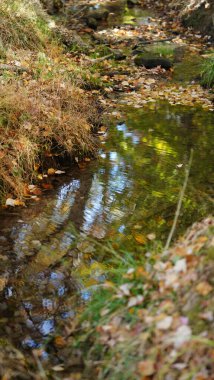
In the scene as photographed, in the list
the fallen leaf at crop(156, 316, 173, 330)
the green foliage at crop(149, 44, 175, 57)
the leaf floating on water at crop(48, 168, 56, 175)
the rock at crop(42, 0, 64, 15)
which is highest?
the fallen leaf at crop(156, 316, 173, 330)

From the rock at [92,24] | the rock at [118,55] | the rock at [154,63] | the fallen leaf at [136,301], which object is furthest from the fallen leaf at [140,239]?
the rock at [92,24]

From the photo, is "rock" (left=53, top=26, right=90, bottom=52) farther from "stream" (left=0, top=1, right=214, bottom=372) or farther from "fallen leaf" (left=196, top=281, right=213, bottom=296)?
"fallen leaf" (left=196, top=281, right=213, bottom=296)

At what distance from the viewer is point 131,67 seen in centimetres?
1073

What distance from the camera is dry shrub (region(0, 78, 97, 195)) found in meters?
5.43

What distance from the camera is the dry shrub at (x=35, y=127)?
5430 mm

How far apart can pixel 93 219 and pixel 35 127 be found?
170 centimetres

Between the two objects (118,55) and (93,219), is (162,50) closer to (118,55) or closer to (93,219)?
(118,55)

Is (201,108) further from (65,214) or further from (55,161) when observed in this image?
(65,214)

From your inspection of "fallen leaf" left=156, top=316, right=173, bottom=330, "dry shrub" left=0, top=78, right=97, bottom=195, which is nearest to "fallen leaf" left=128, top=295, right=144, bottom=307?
"fallen leaf" left=156, top=316, right=173, bottom=330

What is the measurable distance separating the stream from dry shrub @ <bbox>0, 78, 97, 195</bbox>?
375 mm

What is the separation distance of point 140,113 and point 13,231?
13.9ft

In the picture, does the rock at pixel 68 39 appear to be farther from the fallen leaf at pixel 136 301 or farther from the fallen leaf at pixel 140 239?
the fallen leaf at pixel 136 301

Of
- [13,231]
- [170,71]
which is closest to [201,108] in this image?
[170,71]

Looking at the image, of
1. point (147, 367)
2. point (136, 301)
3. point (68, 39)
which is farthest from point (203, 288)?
point (68, 39)
